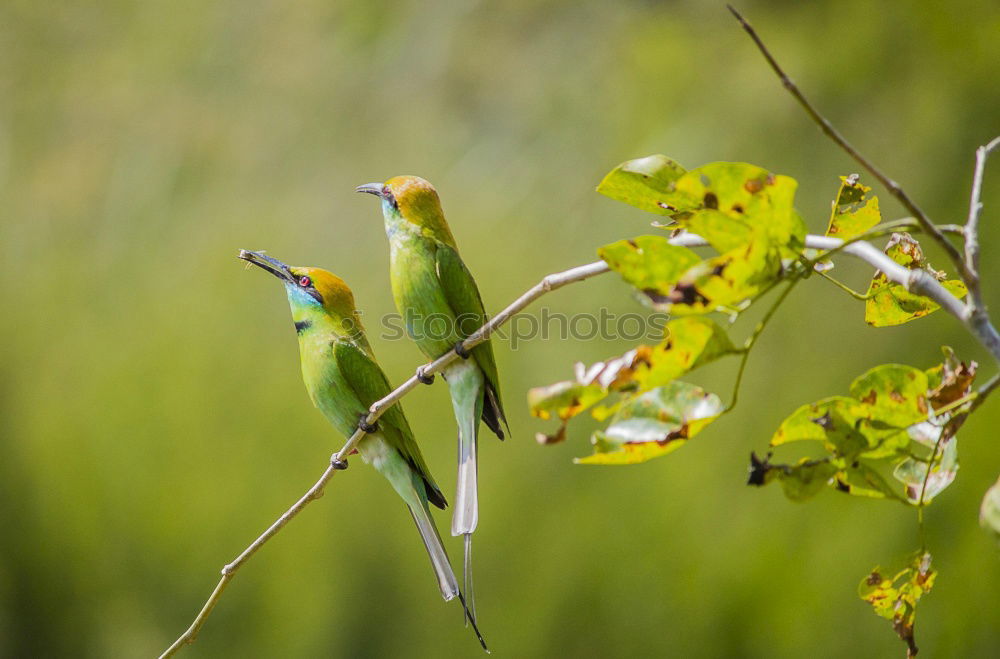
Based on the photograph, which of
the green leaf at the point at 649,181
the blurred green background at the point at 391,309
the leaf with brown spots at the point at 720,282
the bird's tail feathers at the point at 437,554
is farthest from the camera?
the blurred green background at the point at 391,309

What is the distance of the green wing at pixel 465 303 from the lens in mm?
1487

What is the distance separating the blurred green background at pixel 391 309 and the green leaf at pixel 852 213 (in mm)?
2430

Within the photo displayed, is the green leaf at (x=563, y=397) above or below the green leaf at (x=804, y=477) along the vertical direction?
above

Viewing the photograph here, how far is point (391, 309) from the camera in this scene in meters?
3.60

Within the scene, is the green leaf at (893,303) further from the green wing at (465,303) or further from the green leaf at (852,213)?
the green wing at (465,303)

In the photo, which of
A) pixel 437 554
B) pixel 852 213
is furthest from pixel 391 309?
pixel 852 213

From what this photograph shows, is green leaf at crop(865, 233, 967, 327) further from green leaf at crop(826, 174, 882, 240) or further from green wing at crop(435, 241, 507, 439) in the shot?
green wing at crop(435, 241, 507, 439)

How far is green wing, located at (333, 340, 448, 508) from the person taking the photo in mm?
1470

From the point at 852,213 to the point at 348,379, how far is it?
3.49 ft

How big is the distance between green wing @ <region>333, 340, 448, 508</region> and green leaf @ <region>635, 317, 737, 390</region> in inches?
41.9

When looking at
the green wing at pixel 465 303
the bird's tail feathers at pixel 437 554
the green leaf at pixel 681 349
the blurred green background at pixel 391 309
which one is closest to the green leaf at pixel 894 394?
the green leaf at pixel 681 349

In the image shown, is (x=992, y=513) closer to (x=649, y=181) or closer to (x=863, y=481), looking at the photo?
(x=863, y=481)

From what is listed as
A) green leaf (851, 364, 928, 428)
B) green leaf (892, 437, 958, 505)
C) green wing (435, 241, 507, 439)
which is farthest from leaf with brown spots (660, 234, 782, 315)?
green wing (435, 241, 507, 439)

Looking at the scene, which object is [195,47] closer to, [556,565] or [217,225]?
[217,225]
